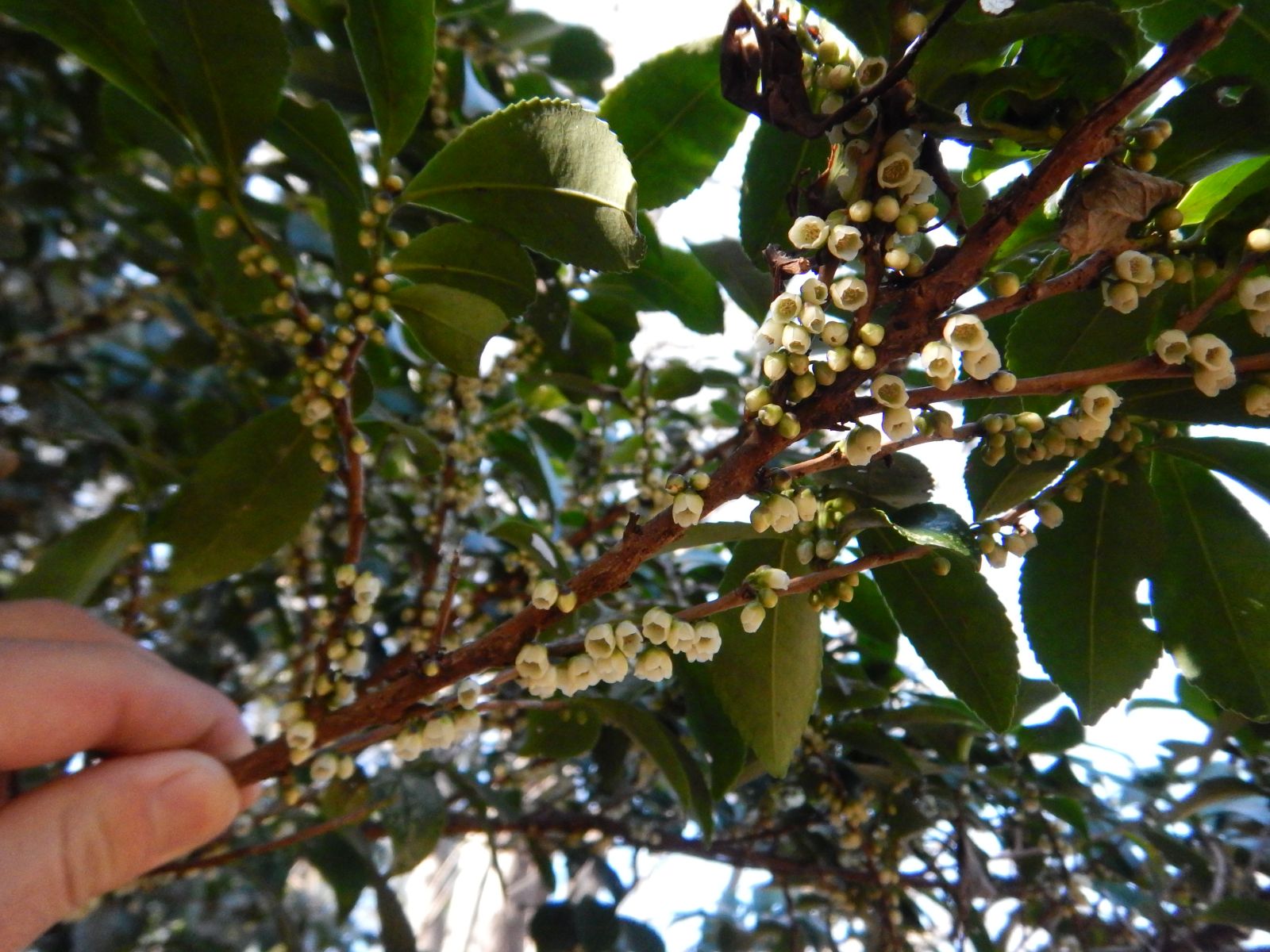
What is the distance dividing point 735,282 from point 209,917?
2946 millimetres

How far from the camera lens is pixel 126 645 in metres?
1.13

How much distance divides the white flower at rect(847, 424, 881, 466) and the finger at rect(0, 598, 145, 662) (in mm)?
965

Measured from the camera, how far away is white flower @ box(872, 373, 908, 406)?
2.02ft

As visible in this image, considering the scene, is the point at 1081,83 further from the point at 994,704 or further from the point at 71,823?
the point at 71,823

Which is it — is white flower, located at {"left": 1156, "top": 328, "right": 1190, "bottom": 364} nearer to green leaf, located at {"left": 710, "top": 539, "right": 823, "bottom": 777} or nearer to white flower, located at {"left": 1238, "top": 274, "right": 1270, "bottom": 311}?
white flower, located at {"left": 1238, "top": 274, "right": 1270, "bottom": 311}

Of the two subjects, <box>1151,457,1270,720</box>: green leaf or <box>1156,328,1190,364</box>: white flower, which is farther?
<box>1151,457,1270,720</box>: green leaf

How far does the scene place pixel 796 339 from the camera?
2.01 feet

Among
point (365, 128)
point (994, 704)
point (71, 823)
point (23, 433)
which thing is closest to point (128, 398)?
point (23, 433)

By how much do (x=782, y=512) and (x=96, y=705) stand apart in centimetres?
86

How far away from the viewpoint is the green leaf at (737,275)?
1.11 m

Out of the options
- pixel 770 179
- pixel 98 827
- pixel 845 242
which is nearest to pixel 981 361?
pixel 845 242

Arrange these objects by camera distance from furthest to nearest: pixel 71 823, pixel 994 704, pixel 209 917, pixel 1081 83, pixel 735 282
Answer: pixel 209 917, pixel 735 282, pixel 71 823, pixel 994 704, pixel 1081 83

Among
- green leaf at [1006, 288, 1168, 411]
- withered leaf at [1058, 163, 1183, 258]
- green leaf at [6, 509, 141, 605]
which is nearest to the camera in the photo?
withered leaf at [1058, 163, 1183, 258]

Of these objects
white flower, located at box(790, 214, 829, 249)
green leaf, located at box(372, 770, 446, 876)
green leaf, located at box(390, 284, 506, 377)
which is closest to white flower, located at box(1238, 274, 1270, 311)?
white flower, located at box(790, 214, 829, 249)
